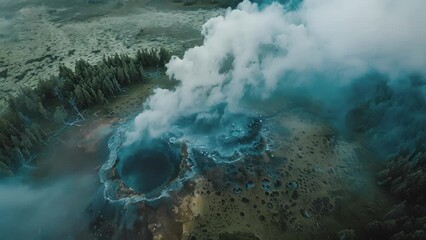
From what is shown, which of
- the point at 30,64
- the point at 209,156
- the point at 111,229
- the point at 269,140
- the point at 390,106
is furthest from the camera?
the point at 30,64

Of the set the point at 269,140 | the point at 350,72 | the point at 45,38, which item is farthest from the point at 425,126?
the point at 45,38

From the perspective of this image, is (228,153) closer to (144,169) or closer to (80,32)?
(144,169)

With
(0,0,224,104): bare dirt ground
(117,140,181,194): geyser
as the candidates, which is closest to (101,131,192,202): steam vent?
(117,140,181,194): geyser

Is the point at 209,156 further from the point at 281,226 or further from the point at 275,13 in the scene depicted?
the point at 275,13

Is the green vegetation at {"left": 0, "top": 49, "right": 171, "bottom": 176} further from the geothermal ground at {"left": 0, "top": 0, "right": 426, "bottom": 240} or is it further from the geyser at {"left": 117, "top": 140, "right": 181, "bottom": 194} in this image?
the geyser at {"left": 117, "top": 140, "right": 181, "bottom": 194}

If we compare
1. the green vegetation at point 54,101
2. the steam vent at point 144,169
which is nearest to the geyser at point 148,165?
the steam vent at point 144,169

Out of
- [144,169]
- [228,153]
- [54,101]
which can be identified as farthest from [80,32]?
[228,153]

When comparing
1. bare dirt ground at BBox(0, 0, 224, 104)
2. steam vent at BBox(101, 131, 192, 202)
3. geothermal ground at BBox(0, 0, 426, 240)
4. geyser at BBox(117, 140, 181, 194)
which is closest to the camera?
geothermal ground at BBox(0, 0, 426, 240)
